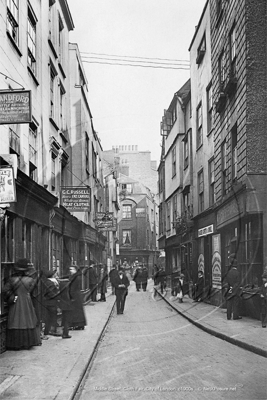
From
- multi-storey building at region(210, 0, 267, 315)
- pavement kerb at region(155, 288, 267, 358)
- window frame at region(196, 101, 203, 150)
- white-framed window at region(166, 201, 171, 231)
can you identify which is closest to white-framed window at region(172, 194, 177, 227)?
white-framed window at region(166, 201, 171, 231)

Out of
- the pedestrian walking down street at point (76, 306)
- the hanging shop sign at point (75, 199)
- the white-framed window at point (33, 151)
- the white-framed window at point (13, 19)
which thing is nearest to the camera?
the white-framed window at point (13, 19)

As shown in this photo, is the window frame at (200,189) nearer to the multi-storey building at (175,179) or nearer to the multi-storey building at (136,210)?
the multi-storey building at (175,179)

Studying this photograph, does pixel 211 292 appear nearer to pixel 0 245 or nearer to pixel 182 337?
pixel 182 337

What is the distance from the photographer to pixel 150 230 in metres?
73.9

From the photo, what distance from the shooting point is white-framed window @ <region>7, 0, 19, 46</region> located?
39.5 ft

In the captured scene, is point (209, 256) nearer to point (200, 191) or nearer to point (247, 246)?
point (200, 191)

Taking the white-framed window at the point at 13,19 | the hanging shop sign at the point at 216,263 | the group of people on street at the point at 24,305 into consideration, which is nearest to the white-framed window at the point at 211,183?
the hanging shop sign at the point at 216,263

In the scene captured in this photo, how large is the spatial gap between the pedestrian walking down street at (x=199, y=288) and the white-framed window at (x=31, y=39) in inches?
441

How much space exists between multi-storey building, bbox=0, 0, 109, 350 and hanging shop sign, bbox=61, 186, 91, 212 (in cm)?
22

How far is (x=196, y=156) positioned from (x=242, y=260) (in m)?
9.44

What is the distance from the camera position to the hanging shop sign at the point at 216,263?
2042cm

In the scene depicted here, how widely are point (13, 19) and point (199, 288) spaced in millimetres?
14183

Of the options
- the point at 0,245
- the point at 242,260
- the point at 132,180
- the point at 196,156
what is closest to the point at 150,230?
the point at 132,180

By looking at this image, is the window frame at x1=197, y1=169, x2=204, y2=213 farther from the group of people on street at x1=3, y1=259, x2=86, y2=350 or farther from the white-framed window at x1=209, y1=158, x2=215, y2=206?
the group of people on street at x1=3, y1=259, x2=86, y2=350
